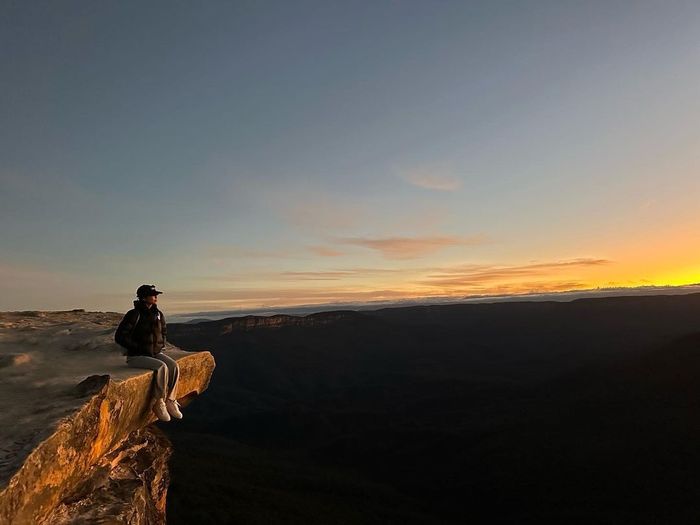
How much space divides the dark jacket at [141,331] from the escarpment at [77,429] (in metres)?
0.51

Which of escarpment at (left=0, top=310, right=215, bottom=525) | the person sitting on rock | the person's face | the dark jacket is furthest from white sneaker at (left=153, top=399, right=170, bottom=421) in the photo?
the person's face

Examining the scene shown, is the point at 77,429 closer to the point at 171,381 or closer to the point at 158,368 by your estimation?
the point at 158,368

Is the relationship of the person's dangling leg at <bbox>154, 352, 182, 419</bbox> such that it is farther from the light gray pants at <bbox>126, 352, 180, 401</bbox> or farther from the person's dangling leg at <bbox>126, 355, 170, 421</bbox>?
the person's dangling leg at <bbox>126, 355, 170, 421</bbox>

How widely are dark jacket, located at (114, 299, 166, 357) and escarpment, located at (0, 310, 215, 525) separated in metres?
0.51

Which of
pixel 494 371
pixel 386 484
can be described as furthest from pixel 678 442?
pixel 494 371

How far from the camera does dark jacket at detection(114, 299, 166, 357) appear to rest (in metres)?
9.23

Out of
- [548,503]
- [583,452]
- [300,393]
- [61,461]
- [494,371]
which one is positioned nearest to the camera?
[61,461]

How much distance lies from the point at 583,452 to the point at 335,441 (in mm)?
56197

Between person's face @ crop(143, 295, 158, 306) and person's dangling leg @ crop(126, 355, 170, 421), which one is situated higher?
person's face @ crop(143, 295, 158, 306)

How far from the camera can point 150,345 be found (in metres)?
9.56

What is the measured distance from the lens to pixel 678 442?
2211 inches

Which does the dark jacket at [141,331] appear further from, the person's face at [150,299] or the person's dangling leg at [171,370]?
the person's dangling leg at [171,370]

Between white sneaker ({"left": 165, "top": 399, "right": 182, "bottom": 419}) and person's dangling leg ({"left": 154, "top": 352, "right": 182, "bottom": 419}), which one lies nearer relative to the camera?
person's dangling leg ({"left": 154, "top": 352, "right": 182, "bottom": 419})

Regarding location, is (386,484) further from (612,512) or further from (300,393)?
(300,393)
